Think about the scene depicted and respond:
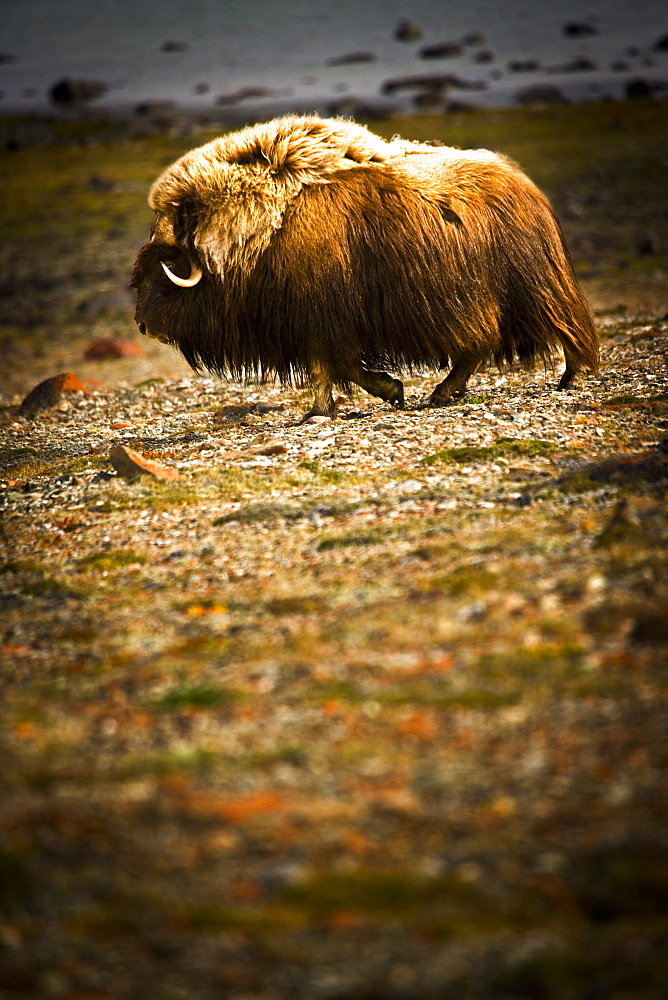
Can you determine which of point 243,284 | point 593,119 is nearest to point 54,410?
point 243,284

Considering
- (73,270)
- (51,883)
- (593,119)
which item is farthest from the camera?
(593,119)

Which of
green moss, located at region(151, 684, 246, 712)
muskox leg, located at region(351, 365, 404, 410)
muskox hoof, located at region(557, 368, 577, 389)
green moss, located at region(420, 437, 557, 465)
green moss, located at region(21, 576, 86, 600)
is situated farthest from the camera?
muskox hoof, located at region(557, 368, 577, 389)

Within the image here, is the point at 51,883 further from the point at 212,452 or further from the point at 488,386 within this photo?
the point at 488,386

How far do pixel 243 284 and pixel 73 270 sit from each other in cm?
1582

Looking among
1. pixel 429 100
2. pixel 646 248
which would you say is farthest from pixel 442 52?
pixel 646 248

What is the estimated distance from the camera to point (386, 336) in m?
6.34

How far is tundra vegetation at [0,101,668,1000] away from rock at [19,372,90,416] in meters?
2.06

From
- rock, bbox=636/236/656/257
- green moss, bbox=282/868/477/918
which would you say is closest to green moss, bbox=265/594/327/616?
green moss, bbox=282/868/477/918

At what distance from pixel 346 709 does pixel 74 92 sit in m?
65.0

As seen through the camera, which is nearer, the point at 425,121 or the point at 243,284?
the point at 243,284

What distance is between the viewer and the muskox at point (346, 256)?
20.3 ft

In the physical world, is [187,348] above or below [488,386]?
above

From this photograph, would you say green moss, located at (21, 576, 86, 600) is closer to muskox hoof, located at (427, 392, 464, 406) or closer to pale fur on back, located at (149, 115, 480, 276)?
pale fur on back, located at (149, 115, 480, 276)

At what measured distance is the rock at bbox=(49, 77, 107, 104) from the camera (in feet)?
201
